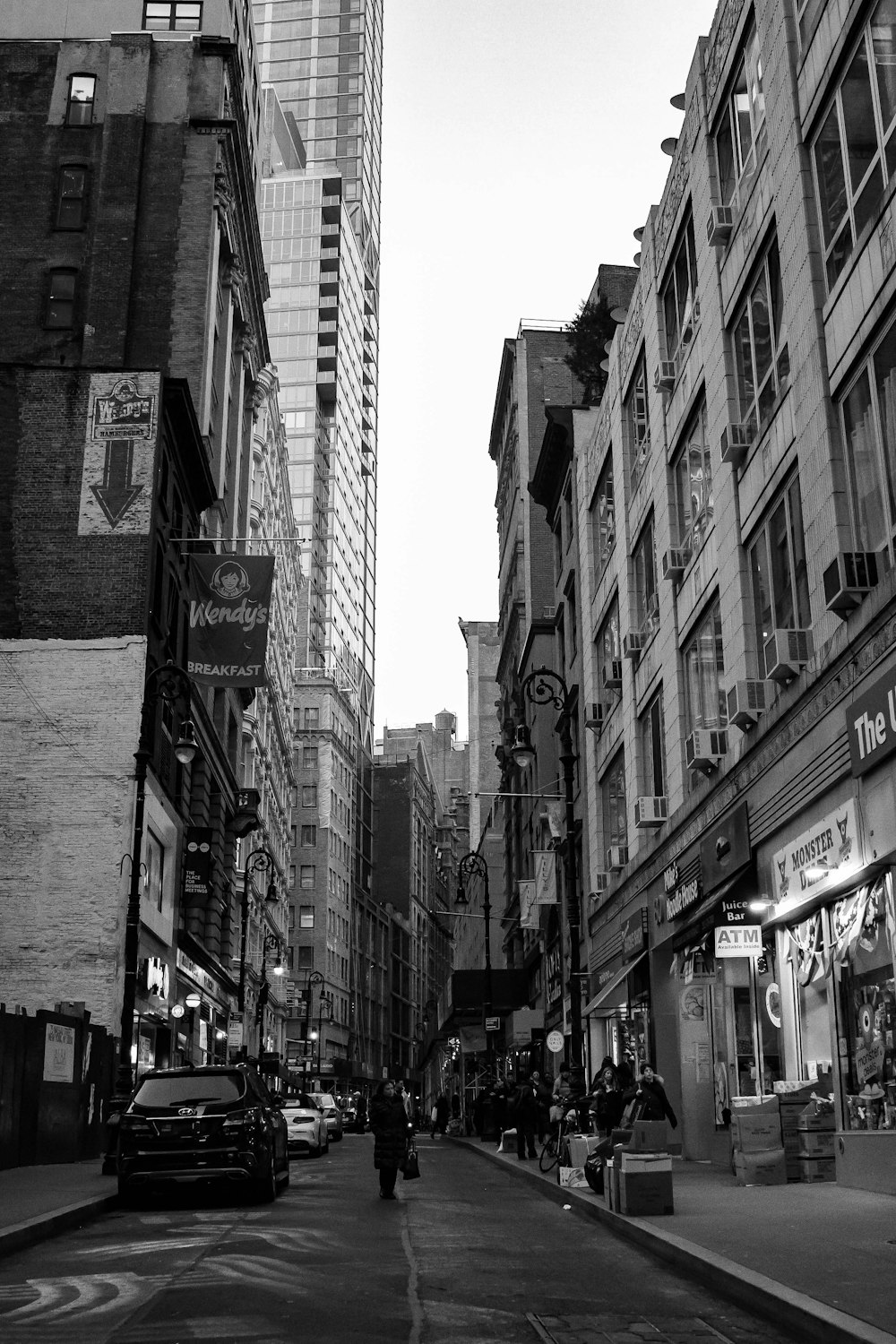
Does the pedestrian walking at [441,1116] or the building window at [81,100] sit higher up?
the building window at [81,100]

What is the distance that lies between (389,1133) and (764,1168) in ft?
16.9

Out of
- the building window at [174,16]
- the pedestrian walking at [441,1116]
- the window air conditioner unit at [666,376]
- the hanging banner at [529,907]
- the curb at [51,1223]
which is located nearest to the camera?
the curb at [51,1223]

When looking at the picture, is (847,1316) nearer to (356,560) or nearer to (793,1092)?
(793,1092)

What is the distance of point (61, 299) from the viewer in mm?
51500

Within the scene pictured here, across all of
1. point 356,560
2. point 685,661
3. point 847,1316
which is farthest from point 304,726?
point 847,1316

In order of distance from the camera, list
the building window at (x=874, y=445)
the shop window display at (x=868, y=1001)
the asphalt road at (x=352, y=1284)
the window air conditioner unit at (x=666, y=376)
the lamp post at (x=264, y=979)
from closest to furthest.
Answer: the asphalt road at (x=352, y=1284), the shop window display at (x=868, y=1001), the building window at (x=874, y=445), the window air conditioner unit at (x=666, y=376), the lamp post at (x=264, y=979)

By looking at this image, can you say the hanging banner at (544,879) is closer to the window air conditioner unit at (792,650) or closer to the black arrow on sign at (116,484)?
the black arrow on sign at (116,484)

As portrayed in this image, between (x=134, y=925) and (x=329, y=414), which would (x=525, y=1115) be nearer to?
(x=134, y=925)

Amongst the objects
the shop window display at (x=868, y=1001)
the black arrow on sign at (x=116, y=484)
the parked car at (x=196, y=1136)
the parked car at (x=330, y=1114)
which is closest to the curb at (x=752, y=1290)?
the shop window display at (x=868, y=1001)

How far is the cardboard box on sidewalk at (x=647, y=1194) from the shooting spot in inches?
567

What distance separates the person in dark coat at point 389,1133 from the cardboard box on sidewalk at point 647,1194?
17.9 ft

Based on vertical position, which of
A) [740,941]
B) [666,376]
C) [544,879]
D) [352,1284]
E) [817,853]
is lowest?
[352,1284]

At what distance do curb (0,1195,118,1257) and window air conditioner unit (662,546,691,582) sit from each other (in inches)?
619

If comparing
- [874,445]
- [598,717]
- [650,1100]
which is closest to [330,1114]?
[598,717]
